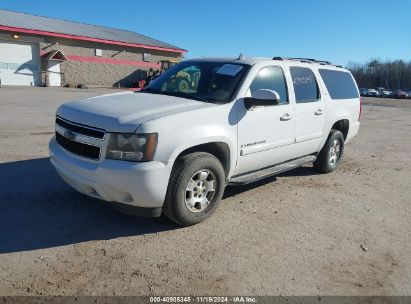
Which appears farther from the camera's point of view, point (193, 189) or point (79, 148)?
point (193, 189)

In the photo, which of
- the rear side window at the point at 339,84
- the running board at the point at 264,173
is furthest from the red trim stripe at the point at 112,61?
the running board at the point at 264,173

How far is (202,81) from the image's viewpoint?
16.8ft

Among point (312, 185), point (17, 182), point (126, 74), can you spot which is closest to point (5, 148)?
point (17, 182)

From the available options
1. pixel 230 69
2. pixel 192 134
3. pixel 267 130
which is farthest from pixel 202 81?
pixel 192 134

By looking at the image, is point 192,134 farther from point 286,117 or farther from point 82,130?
point 286,117

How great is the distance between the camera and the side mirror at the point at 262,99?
15.1 feet

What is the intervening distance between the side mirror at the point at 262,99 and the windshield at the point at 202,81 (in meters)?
0.23

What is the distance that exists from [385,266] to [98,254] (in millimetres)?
2751

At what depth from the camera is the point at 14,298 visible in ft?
9.72

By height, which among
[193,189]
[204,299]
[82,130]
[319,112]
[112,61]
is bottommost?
[204,299]

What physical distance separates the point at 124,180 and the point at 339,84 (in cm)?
485

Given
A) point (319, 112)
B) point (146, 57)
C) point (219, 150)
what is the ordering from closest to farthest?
point (219, 150) < point (319, 112) < point (146, 57)

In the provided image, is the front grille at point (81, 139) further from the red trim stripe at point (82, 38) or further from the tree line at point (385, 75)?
the tree line at point (385, 75)

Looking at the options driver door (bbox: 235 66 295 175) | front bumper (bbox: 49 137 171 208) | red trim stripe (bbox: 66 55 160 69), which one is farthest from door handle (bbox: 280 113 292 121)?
red trim stripe (bbox: 66 55 160 69)
